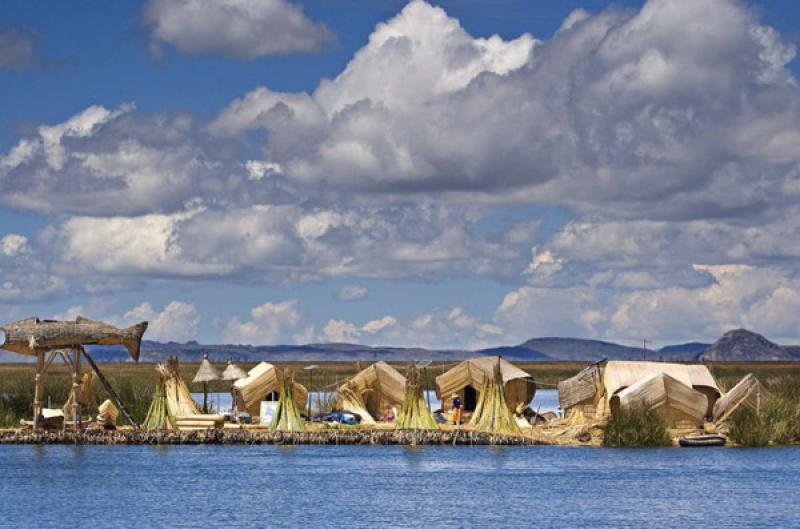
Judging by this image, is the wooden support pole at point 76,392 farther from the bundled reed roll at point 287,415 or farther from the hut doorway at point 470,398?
the hut doorway at point 470,398

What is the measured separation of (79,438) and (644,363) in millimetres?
21022

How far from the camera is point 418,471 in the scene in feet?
153

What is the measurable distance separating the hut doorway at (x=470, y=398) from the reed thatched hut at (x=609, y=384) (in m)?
4.79

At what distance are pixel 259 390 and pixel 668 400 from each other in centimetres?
1666

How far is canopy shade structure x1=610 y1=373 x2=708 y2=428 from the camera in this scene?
52.7m

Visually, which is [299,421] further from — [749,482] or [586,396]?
[749,482]

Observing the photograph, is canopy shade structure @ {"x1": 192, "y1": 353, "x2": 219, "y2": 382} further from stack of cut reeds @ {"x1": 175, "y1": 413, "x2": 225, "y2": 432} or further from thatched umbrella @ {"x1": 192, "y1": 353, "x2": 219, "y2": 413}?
stack of cut reeds @ {"x1": 175, "y1": 413, "x2": 225, "y2": 432}

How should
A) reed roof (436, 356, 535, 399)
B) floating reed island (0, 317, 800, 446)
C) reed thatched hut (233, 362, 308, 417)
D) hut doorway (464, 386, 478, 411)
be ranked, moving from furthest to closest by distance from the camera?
hut doorway (464, 386, 478, 411) < reed thatched hut (233, 362, 308, 417) < reed roof (436, 356, 535, 399) < floating reed island (0, 317, 800, 446)

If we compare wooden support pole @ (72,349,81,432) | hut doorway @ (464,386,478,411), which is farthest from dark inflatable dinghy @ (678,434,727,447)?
wooden support pole @ (72,349,81,432)

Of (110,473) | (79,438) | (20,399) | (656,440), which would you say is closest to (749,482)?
(656,440)

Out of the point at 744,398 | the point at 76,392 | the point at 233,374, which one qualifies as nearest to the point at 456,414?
the point at 744,398

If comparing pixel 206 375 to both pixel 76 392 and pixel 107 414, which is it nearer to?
pixel 107 414

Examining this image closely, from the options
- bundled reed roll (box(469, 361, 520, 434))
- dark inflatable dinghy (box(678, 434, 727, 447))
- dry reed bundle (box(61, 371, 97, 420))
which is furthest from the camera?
dry reed bundle (box(61, 371, 97, 420))

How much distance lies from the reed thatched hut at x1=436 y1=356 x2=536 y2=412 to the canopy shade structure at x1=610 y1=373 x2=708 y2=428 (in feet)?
22.8
